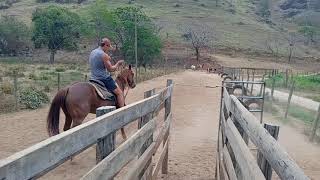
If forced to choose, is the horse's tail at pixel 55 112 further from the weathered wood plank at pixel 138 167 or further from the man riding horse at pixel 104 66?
the weathered wood plank at pixel 138 167

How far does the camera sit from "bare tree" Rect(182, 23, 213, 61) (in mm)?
72012

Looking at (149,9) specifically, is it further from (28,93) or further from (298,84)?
(28,93)

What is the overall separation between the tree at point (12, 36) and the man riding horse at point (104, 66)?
2249 inches

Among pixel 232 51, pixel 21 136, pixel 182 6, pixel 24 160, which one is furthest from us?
pixel 182 6

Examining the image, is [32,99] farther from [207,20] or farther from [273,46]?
[207,20]

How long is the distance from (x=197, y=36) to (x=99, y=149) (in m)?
75.9

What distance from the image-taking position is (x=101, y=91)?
8.98 metres

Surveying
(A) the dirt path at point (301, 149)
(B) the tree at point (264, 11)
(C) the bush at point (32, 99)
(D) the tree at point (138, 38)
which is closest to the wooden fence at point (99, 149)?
(A) the dirt path at point (301, 149)

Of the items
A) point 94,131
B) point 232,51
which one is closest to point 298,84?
point 94,131

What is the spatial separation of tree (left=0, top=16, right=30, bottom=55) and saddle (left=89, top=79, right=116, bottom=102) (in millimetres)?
57183

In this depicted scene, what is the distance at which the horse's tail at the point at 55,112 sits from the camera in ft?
26.7

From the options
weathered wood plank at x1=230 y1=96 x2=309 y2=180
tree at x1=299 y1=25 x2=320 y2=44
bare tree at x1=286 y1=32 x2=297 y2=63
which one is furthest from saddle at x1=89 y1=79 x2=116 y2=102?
tree at x1=299 y1=25 x2=320 y2=44

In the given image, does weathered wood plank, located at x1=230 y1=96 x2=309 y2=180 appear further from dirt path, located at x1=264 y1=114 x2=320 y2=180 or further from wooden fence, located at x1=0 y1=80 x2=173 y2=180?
dirt path, located at x1=264 y1=114 x2=320 y2=180

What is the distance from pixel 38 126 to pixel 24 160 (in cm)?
1072
